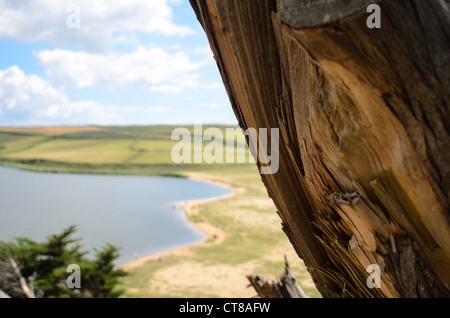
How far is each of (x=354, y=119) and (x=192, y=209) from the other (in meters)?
35.3

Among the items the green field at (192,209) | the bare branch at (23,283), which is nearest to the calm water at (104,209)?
the green field at (192,209)

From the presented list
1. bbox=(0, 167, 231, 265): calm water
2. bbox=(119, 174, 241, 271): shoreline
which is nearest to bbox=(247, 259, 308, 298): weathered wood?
bbox=(119, 174, 241, 271): shoreline

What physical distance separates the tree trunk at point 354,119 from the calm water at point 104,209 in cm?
A: 2189

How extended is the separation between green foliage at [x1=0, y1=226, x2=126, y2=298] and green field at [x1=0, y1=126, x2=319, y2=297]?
3.22 metres

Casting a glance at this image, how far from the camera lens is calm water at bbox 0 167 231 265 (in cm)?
2612

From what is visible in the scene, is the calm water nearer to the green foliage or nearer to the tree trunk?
the green foliage

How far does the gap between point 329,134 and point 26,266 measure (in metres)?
13.5

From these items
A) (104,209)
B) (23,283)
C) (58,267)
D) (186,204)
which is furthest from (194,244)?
(23,283)

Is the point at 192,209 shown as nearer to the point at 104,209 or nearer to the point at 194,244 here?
the point at 104,209

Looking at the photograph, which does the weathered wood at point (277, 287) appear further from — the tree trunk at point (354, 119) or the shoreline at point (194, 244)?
the shoreline at point (194, 244)

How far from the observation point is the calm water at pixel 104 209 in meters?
26.1

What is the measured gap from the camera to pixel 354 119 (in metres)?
1.39
